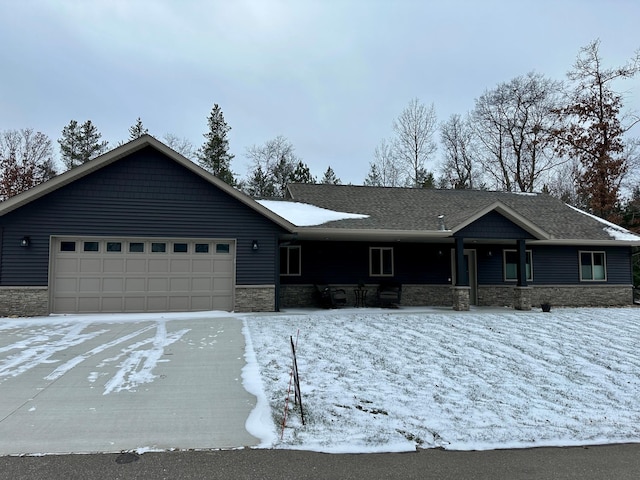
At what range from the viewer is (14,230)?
11.7m

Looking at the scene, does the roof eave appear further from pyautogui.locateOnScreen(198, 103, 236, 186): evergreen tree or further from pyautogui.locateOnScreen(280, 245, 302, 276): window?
pyautogui.locateOnScreen(198, 103, 236, 186): evergreen tree

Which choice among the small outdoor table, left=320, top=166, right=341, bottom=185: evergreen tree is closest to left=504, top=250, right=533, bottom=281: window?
the small outdoor table

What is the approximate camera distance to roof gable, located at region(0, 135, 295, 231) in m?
11.5

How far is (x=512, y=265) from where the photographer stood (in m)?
16.8

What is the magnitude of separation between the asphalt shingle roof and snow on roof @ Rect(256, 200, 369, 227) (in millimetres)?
445

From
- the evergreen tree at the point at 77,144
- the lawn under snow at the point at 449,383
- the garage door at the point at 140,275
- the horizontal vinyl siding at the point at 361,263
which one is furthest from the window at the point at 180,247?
the evergreen tree at the point at 77,144

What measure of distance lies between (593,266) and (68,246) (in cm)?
1907

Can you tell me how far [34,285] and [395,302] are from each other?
439 inches

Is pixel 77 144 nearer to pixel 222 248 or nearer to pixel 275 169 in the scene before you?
A: pixel 275 169

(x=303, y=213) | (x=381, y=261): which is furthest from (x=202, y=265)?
(x=381, y=261)

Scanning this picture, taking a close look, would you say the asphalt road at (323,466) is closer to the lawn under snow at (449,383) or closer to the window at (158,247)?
the lawn under snow at (449,383)

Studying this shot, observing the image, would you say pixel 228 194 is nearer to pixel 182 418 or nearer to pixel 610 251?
pixel 182 418

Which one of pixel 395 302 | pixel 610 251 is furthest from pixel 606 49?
pixel 395 302

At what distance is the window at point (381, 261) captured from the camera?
→ 52.3 ft
